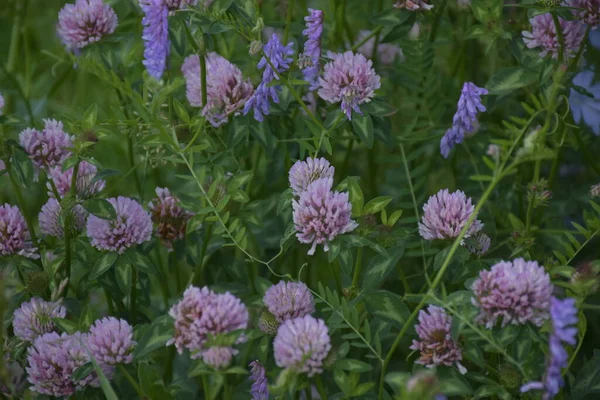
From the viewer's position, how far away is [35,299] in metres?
1.58

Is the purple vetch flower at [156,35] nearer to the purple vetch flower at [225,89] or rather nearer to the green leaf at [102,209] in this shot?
the purple vetch flower at [225,89]

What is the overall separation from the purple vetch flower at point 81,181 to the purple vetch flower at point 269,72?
1.00 feet

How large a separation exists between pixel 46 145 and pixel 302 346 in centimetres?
71

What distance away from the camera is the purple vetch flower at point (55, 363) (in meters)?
1.46

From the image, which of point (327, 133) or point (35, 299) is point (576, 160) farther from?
point (35, 299)

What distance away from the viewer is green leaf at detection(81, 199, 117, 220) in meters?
1.59

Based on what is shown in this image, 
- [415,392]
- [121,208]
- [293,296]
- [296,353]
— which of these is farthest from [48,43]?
[415,392]

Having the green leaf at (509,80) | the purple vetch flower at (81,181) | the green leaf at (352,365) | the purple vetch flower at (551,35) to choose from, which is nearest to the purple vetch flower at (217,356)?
the green leaf at (352,365)

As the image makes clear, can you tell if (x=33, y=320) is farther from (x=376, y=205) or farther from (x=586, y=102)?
(x=586, y=102)

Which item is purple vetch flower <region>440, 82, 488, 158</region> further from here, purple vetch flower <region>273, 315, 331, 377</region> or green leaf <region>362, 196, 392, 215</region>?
purple vetch flower <region>273, 315, 331, 377</region>

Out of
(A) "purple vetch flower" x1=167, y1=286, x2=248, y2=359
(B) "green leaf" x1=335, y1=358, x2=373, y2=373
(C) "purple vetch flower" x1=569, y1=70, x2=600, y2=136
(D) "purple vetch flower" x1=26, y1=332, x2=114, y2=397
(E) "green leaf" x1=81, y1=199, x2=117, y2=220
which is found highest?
(A) "purple vetch flower" x1=167, y1=286, x2=248, y2=359

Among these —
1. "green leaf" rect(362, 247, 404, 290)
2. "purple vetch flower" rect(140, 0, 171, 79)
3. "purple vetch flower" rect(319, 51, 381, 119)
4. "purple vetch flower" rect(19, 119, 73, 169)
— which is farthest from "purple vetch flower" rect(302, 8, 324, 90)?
"purple vetch flower" rect(19, 119, 73, 169)

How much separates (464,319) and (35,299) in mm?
741

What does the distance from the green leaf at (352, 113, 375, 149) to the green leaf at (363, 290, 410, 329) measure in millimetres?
314
